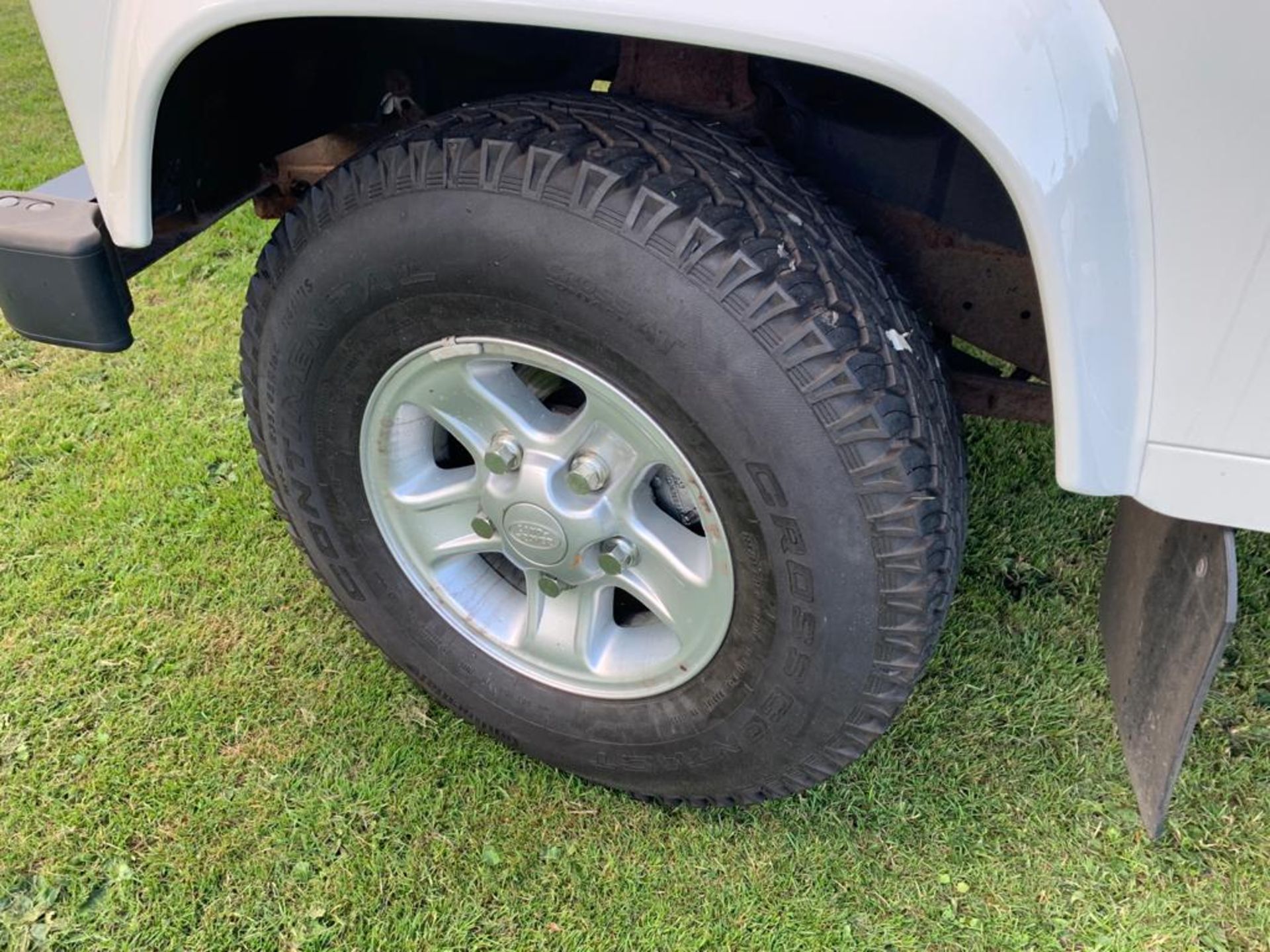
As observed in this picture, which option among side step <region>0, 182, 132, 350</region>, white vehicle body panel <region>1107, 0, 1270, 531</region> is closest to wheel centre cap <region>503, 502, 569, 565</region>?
side step <region>0, 182, 132, 350</region>

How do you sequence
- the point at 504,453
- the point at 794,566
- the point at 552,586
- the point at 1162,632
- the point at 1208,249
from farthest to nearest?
the point at 552,586
the point at 504,453
the point at 1162,632
the point at 794,566
the point at 1208,249

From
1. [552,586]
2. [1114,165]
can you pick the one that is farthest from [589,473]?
[1114,165]

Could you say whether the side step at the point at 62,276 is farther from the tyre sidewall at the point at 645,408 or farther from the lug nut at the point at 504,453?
the lug nut at the point at 504,453

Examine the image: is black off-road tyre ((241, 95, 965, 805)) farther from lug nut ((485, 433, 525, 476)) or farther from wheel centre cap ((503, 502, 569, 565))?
wheel centre cap ((503, 502, 569, 565))

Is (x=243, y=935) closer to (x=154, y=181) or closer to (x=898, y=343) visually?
(x=154, y=181)

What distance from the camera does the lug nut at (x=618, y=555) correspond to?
1.82m

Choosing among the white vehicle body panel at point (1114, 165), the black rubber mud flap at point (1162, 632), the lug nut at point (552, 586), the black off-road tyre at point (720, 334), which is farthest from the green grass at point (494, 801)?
the white vehicle body panel at point (1114, 165)

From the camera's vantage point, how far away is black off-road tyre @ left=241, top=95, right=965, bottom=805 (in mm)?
1439

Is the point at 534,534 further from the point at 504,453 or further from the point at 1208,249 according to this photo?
the point at 1208,249

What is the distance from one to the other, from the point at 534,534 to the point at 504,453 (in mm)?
162

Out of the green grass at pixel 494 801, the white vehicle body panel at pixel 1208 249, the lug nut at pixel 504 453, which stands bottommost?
the green grass at pixel 494 801

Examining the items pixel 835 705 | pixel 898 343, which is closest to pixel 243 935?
pixel 835 705

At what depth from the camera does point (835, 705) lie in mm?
1658

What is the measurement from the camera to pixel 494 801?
6.79 feet
